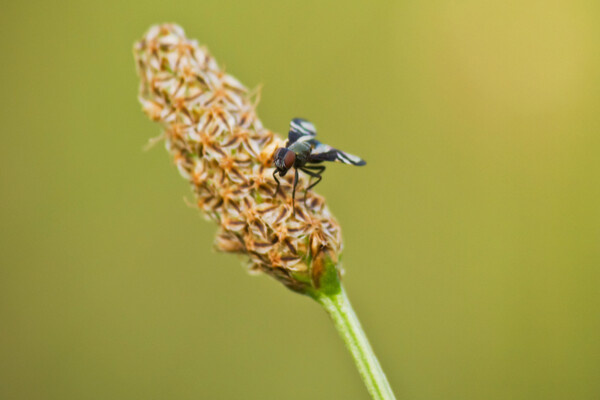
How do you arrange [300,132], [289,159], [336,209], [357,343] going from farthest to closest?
1. [336,209]
2. [300,132]
3. [289,159]
4. [357,343]

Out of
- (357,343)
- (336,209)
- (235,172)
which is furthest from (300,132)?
(336,209)

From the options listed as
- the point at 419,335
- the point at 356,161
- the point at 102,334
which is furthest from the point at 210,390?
the point at 356,161

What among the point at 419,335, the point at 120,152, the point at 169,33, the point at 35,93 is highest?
the point at 35,93

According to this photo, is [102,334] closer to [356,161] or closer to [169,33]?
[169,33]

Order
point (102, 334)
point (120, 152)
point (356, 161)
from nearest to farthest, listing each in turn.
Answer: point (356, 161), point (102, 334), point (120, 152)

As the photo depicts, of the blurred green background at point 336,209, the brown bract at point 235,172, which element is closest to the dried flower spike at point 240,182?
the brown bract at point 235,172

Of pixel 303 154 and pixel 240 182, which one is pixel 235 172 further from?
pixel 303 154

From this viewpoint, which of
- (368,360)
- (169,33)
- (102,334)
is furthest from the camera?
(102,334)

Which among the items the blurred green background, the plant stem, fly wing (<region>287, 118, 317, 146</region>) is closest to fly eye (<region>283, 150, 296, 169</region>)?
fly wing (<region>287, 118, 317, 146</region>)
